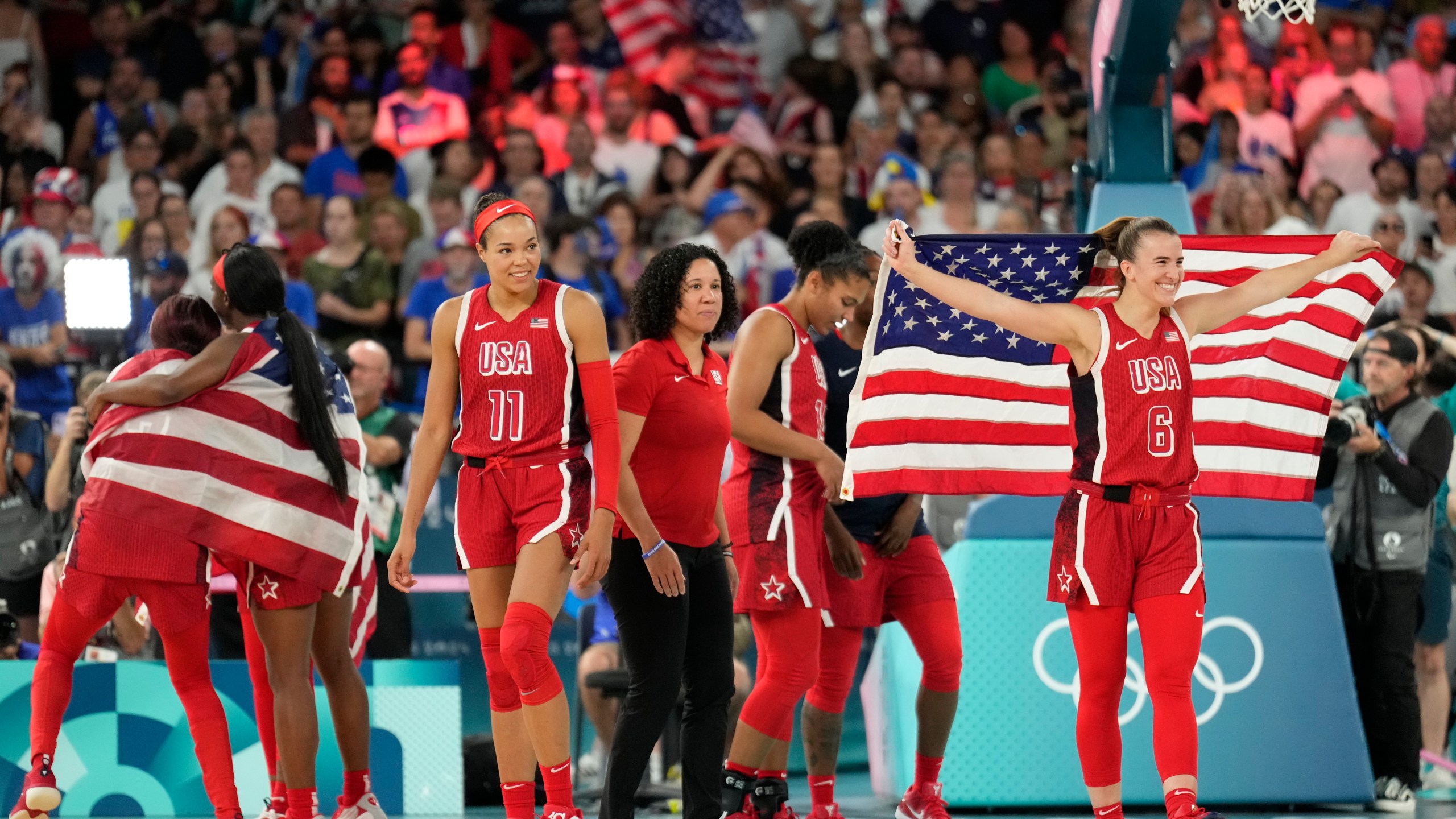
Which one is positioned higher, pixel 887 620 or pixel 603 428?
pixel 603 428

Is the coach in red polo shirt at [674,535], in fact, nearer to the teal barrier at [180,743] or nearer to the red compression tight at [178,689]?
the red compression tight at [178,689]

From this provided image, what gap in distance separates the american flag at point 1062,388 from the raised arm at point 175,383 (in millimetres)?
2155

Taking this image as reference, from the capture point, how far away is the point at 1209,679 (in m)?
6.79

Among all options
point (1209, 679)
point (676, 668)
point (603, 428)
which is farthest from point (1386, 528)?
point (603, 428)

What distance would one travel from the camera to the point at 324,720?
23.6 feet

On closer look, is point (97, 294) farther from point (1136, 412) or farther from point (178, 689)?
point (1136, 412)

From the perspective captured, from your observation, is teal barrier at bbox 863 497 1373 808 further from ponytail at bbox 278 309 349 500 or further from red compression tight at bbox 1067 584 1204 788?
ponytail at bbox 278 309 349 500

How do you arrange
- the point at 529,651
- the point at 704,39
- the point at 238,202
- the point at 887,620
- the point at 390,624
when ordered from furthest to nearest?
the point at 704,39 → the point at 238,202 → the point at 390,624 → the point at 887,620 → the point at 529,651

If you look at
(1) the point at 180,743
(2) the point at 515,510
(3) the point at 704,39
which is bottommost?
(1) the point at 180,743

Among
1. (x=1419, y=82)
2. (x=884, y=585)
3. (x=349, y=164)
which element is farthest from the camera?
(x=1419, y=82)

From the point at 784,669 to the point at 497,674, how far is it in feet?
3.45

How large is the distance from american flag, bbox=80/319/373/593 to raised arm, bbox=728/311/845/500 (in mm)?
1426

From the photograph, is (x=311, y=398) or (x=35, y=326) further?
(x=35, y=326)

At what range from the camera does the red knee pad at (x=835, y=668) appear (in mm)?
6047
